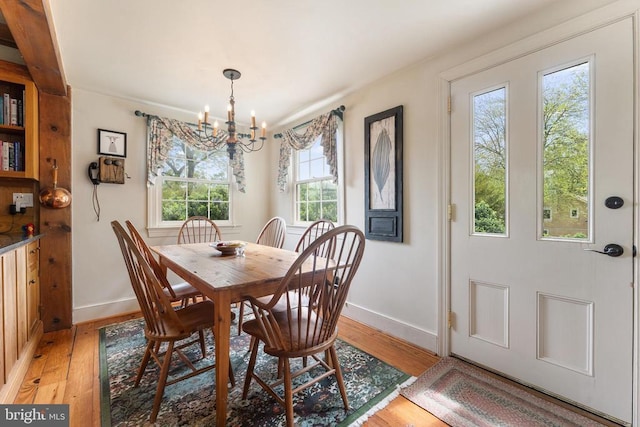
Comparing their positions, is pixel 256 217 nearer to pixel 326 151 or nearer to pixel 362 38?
pixel 326 151

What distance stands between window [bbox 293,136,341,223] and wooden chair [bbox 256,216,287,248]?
0.48m

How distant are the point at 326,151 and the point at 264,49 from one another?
3.81ft

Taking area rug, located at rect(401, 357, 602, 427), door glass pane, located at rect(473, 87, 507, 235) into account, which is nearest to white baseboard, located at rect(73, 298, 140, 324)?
area rug, located at rect(401, 357, 602, 427)

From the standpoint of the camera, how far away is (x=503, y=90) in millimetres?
1849

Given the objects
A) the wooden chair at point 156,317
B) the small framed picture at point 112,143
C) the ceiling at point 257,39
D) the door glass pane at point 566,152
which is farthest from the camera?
the small framed picture at point 112,143

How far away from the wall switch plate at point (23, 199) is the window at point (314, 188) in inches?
100

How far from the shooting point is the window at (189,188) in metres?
3.25

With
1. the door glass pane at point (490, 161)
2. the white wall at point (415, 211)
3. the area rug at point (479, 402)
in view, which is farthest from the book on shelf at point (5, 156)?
the door glass pane at point (490, 161)

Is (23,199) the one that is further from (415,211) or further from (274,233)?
(415,211)

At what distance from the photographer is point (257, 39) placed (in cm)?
199

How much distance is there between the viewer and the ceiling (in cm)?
168

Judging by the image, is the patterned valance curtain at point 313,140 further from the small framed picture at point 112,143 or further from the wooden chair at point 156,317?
the wooden chair at point 156,317

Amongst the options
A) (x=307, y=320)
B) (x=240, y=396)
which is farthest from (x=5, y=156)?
(x=307, y=320)

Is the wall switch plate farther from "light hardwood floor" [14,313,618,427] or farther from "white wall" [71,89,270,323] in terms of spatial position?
"light hardwood floor" [14,313,618,427]
